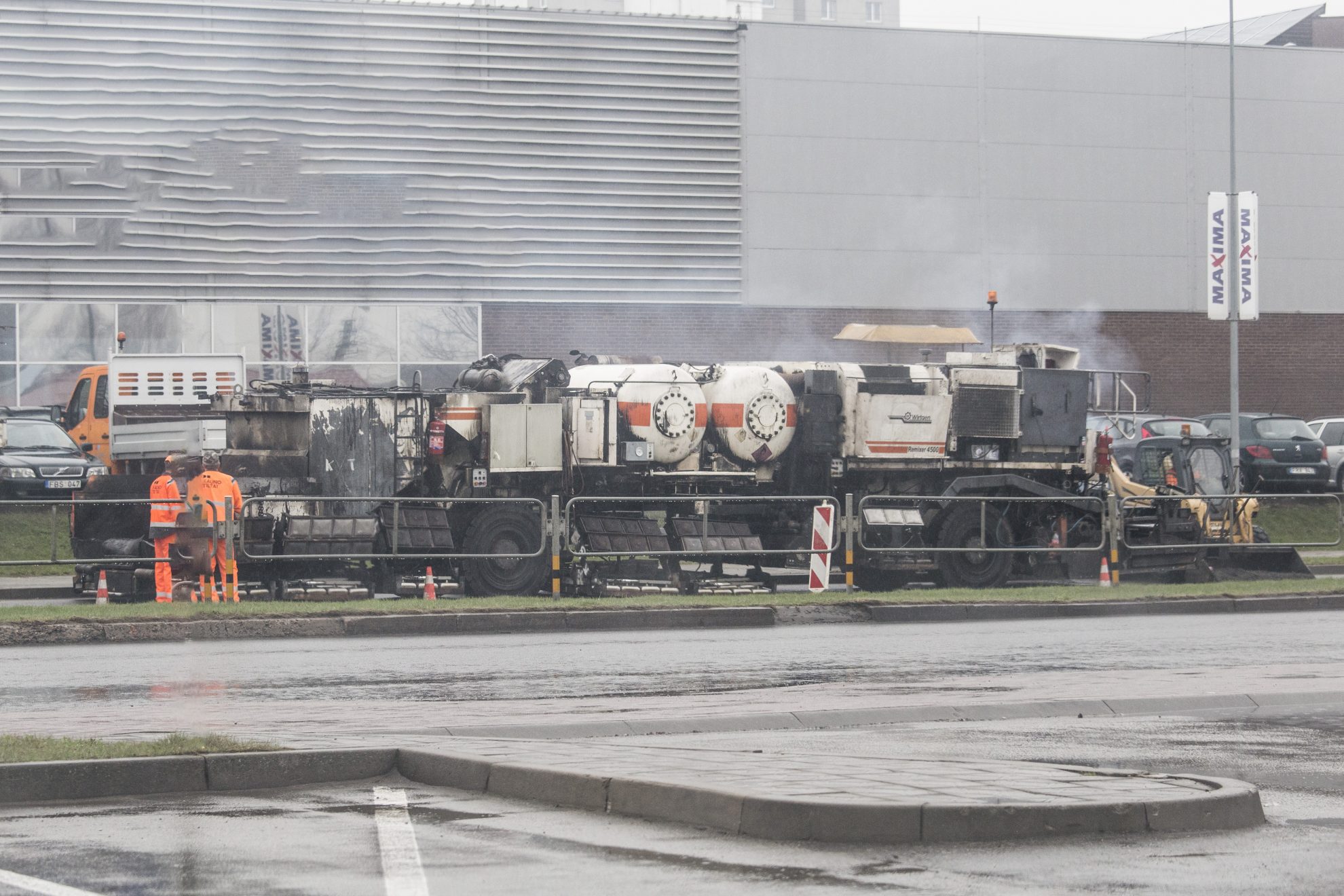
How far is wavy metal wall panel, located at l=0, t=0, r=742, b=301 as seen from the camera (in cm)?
3559

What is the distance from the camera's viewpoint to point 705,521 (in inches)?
774

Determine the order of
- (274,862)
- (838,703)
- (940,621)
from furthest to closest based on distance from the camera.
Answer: (940,621) → (838,703) → (274,862)

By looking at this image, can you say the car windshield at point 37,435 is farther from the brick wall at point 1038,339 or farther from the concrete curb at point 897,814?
the concrete curb at point 897,814

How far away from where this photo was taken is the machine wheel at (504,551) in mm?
19516

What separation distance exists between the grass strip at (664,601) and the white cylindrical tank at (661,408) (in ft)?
7.76

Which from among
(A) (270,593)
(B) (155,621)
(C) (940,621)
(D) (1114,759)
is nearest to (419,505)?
(A) (270,593)

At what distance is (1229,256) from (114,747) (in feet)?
87.4

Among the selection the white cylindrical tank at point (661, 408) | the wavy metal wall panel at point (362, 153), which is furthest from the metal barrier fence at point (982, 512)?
the wavy metal wall panel at point (362, 153)

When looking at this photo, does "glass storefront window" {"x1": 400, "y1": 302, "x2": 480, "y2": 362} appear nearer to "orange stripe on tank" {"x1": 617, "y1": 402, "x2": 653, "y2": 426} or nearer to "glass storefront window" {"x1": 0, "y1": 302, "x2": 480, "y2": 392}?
"glass storefront window" {"x1": 0, "y1": 302, "x2": 480, "y2": 392}

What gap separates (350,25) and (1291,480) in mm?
21487

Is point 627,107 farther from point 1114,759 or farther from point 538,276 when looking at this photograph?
point 1114,759

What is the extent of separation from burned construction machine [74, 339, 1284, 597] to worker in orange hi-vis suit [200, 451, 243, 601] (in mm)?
306

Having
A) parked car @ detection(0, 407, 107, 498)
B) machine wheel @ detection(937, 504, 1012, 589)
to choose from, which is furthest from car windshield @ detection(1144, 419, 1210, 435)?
parked car @ detection(0, 407, 107, 498)

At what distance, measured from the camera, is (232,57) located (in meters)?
36.2
